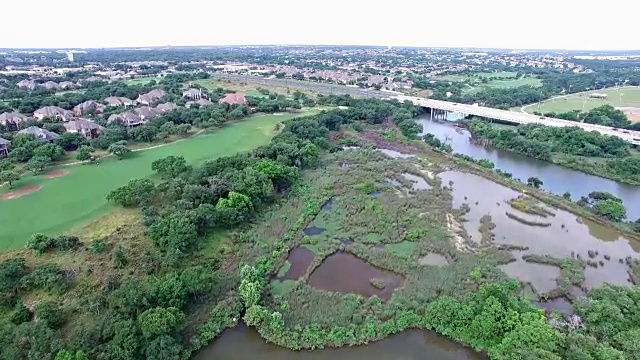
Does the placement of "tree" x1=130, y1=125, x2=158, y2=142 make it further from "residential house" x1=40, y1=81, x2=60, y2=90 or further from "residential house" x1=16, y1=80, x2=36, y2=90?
"residential house" x1=16, y1=80, x2=36, y2=90

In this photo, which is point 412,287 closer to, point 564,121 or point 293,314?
point 293,314

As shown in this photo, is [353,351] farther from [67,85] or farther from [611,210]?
[67,85]

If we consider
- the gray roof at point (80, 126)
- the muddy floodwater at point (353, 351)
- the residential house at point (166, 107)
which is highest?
the residential house at point (166, 107)

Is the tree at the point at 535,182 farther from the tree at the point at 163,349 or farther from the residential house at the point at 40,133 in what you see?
the residential house at the point at 40,133

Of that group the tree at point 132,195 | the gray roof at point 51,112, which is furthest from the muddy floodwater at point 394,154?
the gray roof at point 51,112

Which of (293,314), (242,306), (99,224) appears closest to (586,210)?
(293,314)

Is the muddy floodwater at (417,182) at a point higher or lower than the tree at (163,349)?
higher

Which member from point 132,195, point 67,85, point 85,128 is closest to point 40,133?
point 85,128
